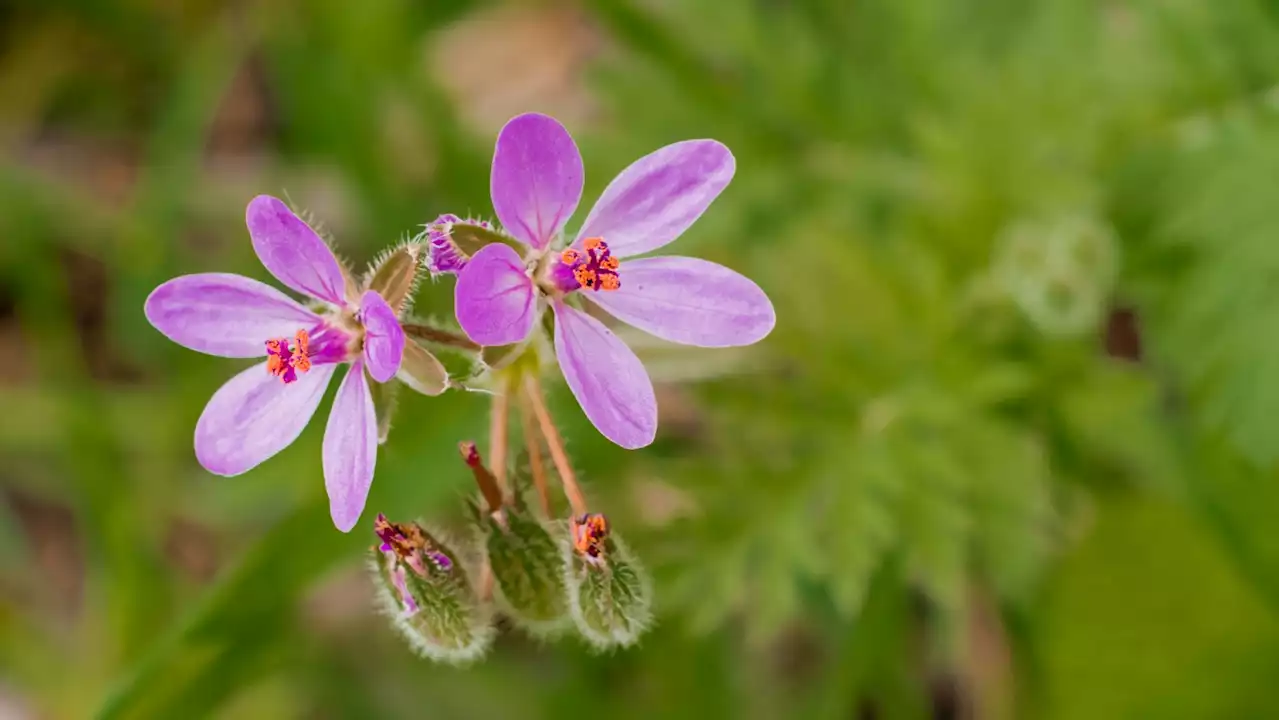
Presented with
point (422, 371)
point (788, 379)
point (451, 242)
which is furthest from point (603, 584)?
point (788, 379)

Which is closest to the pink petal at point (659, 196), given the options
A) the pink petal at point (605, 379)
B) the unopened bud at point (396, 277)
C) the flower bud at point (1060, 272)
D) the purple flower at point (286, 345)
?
the pink petal at point (605, 379)

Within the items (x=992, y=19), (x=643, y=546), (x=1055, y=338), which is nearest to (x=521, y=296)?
(x=643, y=546)

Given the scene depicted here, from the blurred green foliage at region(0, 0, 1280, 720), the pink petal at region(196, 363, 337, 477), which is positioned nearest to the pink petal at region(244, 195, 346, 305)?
the pink petal at region(196, 363, 337, 477)

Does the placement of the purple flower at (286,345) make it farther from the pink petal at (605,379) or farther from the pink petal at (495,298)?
the pink petal at (605,379)

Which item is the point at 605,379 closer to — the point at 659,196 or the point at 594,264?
the point at 594,264

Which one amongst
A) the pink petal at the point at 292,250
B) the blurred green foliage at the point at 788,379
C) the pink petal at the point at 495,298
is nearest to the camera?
the pink petal at the point at 495,298

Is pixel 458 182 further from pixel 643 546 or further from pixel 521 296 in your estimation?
pixel 521 296
